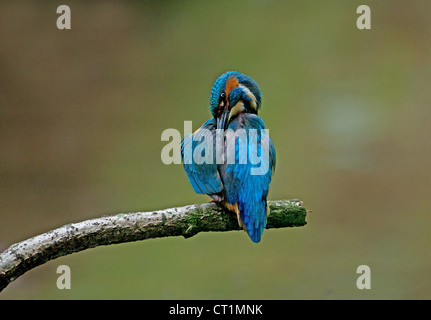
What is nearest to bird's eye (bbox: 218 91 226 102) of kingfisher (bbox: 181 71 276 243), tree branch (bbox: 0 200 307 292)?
kingfisher (bbox: 181 71 276 243)

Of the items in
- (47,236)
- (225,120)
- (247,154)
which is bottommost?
(47,236)

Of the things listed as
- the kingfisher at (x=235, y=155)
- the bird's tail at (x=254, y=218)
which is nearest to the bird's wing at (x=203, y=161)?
the kingfisher at (x=235, y=155)

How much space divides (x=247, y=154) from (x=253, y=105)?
231mm

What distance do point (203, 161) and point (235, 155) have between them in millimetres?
135

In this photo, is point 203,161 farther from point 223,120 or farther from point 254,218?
point 254,218

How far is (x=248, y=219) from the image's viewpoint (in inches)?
64.0

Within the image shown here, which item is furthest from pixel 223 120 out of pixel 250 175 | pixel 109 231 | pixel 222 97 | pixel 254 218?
pixel 109 231

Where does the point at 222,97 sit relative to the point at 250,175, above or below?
above

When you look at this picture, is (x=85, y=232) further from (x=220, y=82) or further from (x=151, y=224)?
(x=220, y=82)

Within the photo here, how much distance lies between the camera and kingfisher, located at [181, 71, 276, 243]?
1643 mm

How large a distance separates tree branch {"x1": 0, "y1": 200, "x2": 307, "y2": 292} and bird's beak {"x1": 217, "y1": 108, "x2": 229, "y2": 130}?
290 millimetres

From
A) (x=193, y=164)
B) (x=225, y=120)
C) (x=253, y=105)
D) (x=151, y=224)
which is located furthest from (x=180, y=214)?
(x=253, y=105)

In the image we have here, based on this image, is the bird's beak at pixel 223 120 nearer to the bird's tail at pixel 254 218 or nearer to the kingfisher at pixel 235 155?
the kingfisher at pixel 235 155

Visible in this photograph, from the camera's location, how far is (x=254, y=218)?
1.62 m
